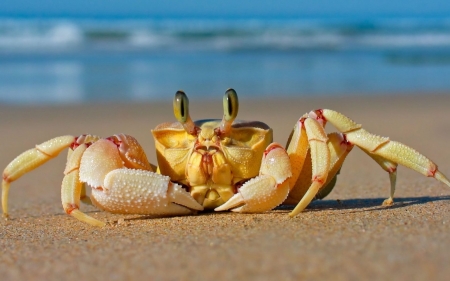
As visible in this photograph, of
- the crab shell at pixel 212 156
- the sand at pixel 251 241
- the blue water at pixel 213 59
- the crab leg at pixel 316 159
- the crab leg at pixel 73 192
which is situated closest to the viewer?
the sand at pixel 251 241

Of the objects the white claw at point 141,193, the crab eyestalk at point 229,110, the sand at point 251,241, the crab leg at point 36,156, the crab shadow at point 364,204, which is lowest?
the crab shadow at point 364,204

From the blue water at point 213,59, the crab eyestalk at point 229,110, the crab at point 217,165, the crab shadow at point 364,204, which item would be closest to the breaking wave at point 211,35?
the blue water at point 213,59

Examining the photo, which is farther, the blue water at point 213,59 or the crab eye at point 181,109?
the blue water at point 213,59


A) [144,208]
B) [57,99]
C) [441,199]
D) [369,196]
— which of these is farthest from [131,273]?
[57,99]

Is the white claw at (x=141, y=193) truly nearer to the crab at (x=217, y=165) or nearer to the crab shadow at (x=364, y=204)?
the crab at (x=217, y=165)

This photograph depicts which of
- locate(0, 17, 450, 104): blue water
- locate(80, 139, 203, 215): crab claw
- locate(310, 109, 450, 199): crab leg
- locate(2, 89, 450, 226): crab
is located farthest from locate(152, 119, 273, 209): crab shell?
locate(0, 17, 450, 104): blue water

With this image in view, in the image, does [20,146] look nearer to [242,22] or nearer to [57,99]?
[57,99]

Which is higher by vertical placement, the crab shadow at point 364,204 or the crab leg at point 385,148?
the crab leg at point 385,148

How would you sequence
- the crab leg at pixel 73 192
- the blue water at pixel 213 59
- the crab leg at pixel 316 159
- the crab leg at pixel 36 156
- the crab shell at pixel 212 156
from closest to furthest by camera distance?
the crab leg at pixel 316 159 < the crab shell at pixel 212 156 < the crab leg at pixel 73 192 < the crab leg at pixel 36 156 < the blue water at pixel 213 59
